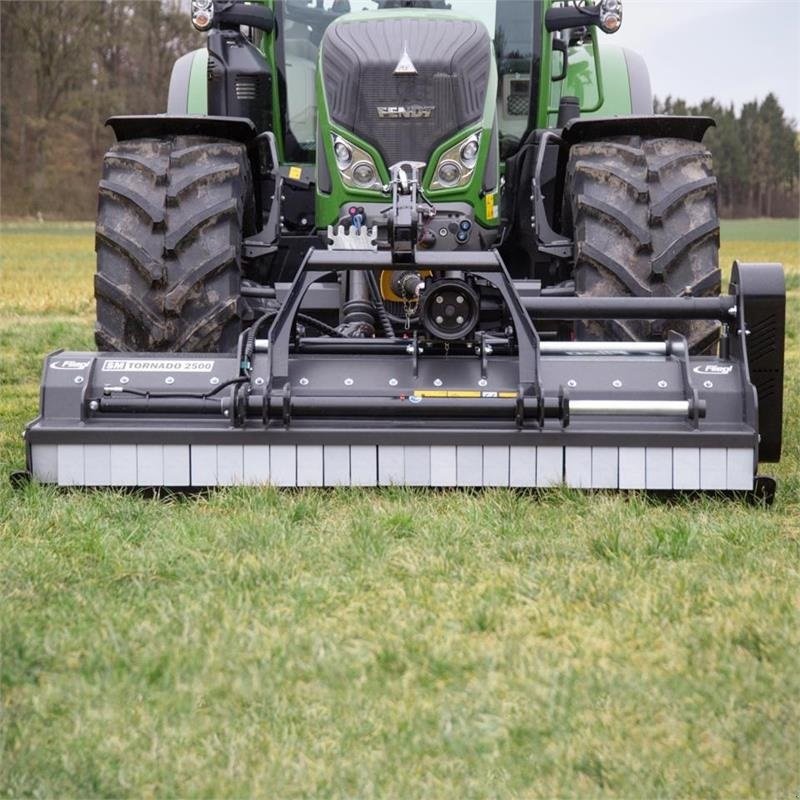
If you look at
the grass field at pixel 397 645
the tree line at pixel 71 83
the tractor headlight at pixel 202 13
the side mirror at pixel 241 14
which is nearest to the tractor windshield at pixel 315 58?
the side mirror at pixel 241 14

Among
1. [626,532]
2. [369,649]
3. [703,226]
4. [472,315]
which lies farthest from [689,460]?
[369,649]

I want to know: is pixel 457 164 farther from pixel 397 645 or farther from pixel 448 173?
pixel 397 645

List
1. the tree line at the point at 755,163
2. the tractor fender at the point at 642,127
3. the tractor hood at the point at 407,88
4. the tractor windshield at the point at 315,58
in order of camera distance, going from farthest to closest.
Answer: the tree line at the point at 755,163 → the tractor windshield at the point at 315,58 → the tractor hood at the point at 407,88 → the tractor fender at the point at 642,127

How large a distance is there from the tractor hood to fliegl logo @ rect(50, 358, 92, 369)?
5.66 ft

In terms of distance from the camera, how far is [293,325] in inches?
193

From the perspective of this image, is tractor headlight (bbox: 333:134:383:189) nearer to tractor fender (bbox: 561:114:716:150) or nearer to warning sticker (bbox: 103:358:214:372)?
tractor fender (bbox: 561:114:716:150)

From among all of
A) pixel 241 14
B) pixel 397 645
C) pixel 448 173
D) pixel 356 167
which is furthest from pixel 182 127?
pixel 397 645

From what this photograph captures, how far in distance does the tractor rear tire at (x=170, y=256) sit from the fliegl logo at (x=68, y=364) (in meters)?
0.62

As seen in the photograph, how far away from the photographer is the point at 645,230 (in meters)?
5.44

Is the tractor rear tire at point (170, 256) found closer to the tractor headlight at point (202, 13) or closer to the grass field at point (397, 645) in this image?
the tractor headlight at point (202, 13)

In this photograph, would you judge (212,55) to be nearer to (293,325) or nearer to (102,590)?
(293,325)

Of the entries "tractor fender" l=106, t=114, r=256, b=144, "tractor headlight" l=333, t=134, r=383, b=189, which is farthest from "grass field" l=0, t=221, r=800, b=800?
"tractor fender" l=106, t=114, r=256, b=144

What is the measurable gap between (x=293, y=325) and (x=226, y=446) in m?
0.59

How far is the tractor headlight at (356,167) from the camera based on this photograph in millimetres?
5852
